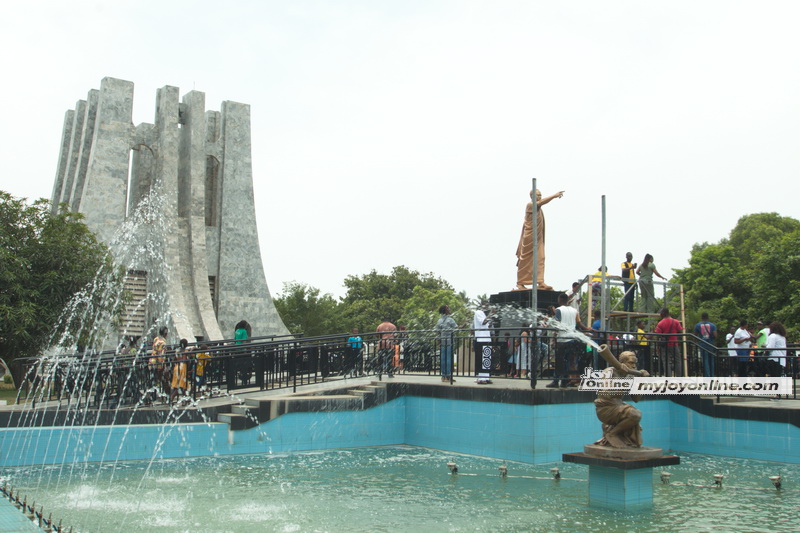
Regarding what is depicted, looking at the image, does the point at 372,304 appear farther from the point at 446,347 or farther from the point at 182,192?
the point at 446,347

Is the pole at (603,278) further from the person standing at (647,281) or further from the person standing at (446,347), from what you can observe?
the person standing at (446,347)

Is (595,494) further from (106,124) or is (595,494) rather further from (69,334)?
(106,124)

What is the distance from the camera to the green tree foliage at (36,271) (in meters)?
20.9

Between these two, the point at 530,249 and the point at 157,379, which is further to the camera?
the point at 530,249

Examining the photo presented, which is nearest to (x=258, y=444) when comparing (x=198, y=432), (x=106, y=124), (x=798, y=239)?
(x=198, y=432)

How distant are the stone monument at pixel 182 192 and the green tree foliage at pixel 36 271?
5.98m

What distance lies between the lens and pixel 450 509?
8.34 meters

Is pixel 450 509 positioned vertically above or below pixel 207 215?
below

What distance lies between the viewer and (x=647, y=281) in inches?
648

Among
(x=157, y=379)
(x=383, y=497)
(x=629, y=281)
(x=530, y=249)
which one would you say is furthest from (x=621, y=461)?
(x=530, y=249)

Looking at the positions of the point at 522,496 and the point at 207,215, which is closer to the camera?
the point at 522,496

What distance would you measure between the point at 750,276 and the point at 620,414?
3858cm

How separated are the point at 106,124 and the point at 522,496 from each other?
26.3 metres

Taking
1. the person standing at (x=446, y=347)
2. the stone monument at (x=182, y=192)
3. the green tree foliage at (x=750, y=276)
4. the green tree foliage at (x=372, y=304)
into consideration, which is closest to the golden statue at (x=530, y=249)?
the person standing at (x=446, y=347)
